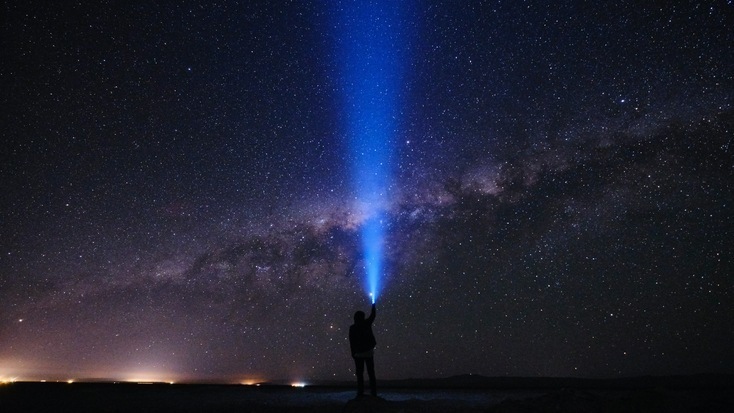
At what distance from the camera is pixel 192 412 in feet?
20.0

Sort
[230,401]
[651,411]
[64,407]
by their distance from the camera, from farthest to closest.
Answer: [230,401] → [64,407] → [651,411]

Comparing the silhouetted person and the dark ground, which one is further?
the silhouetted person

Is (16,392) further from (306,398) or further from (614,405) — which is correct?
(614,405)

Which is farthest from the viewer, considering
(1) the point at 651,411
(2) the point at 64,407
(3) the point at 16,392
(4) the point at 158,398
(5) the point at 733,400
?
(3) the point at 16,392

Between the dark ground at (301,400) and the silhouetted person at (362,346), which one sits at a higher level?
the silhouetted person at (362,346)

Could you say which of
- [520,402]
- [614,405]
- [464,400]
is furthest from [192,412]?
[614,405]

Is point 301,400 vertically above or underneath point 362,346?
underneath

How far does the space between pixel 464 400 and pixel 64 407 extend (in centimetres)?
717

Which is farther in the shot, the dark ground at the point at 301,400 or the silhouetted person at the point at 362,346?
the silhouetted person at the point at 362,346

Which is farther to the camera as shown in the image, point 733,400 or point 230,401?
point 230,401

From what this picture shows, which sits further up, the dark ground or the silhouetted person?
the silhouetted person

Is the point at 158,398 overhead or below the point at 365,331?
below

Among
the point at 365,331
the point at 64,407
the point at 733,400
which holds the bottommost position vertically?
the point at 733,400

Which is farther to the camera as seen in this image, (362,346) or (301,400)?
(362,346)
